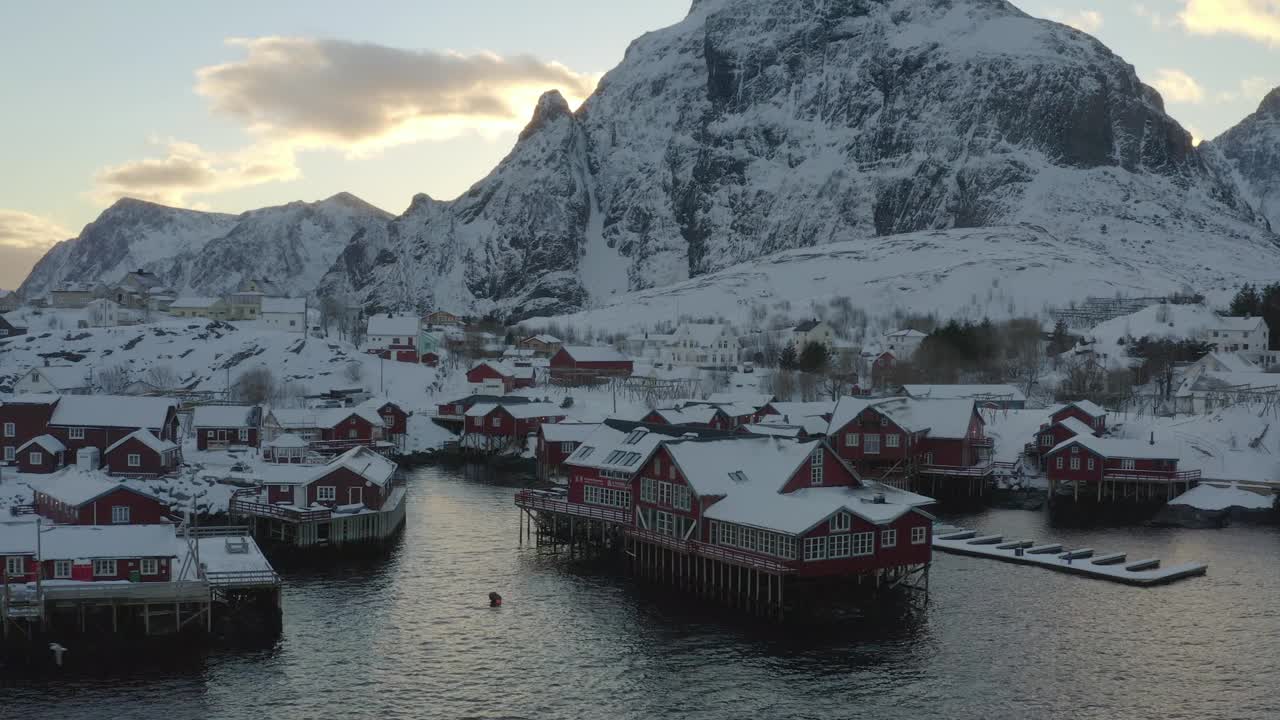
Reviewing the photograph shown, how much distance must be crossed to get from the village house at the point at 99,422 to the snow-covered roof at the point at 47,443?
121cm

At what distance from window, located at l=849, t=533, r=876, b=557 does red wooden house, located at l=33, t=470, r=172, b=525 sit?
3752cm

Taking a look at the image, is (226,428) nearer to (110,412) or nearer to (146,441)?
(110,412)

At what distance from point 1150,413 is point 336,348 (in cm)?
9695

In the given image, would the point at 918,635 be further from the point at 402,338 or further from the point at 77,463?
the point at 402,338

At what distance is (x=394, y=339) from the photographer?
161250 millimetres

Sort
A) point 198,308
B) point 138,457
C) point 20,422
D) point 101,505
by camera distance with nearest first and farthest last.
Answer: point 101,505, point 138,457, point 20,422, point 198,308

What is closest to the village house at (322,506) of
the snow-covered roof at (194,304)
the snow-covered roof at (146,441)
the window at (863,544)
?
the snow-covered roof at (146,441)

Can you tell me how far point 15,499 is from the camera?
7312 cm

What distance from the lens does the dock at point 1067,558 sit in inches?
2336

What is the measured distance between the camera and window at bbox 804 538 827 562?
51.9 metres

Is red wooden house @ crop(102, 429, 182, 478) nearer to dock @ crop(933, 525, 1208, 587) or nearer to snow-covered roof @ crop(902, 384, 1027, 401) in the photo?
dock @ crop(933, 525, 1208, 587)

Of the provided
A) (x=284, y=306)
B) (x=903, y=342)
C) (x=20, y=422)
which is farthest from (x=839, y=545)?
(x=284, y=306)

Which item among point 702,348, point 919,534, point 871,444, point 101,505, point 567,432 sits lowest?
point 919,534

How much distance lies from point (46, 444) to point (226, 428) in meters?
14.8
